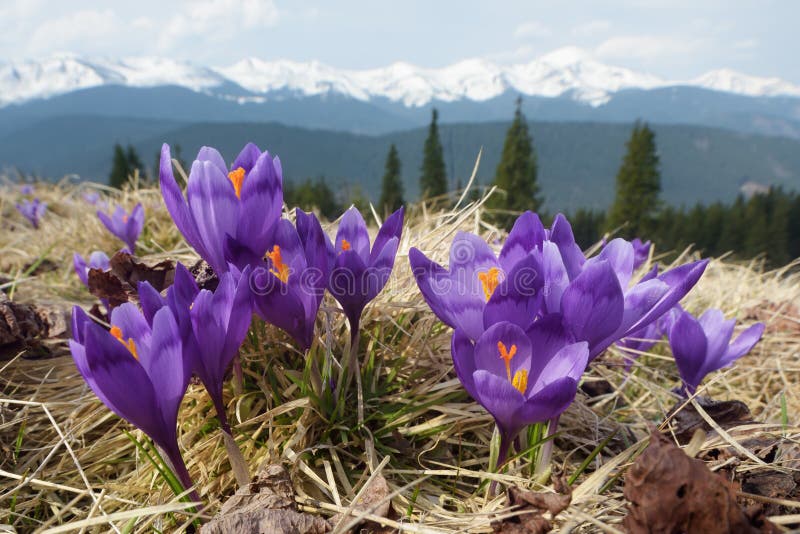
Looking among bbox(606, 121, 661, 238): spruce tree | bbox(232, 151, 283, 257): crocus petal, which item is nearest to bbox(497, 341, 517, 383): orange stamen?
bbox(232, 151, 283, 257): crocus petal

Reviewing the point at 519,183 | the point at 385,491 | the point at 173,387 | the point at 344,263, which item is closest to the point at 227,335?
the point at 173,387

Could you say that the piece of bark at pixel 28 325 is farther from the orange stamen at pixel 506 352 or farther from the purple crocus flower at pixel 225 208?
the orange stamen at pixel 506 352

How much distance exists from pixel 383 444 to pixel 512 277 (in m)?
0.65

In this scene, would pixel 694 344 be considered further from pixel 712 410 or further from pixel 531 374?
pixel 531 374

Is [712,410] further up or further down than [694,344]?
further down

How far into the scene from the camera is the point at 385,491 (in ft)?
3.71

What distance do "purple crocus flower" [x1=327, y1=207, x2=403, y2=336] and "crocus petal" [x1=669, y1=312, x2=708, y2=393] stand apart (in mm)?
911

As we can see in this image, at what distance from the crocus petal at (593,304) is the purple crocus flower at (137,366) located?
0.67m

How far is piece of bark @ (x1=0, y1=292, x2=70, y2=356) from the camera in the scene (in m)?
1.66

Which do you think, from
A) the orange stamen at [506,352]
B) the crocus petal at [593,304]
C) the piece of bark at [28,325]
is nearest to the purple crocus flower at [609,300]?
the crocus petal at [593,304]

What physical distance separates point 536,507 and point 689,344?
95cm

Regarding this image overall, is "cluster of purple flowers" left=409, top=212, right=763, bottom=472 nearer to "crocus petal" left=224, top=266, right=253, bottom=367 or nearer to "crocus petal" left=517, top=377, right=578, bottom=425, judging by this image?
"crocus petal" left=517, top=377, right=578, bottom=425

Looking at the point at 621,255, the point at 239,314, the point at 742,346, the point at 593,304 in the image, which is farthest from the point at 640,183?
the point at 239,314

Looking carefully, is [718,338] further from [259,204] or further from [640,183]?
[640,183]
